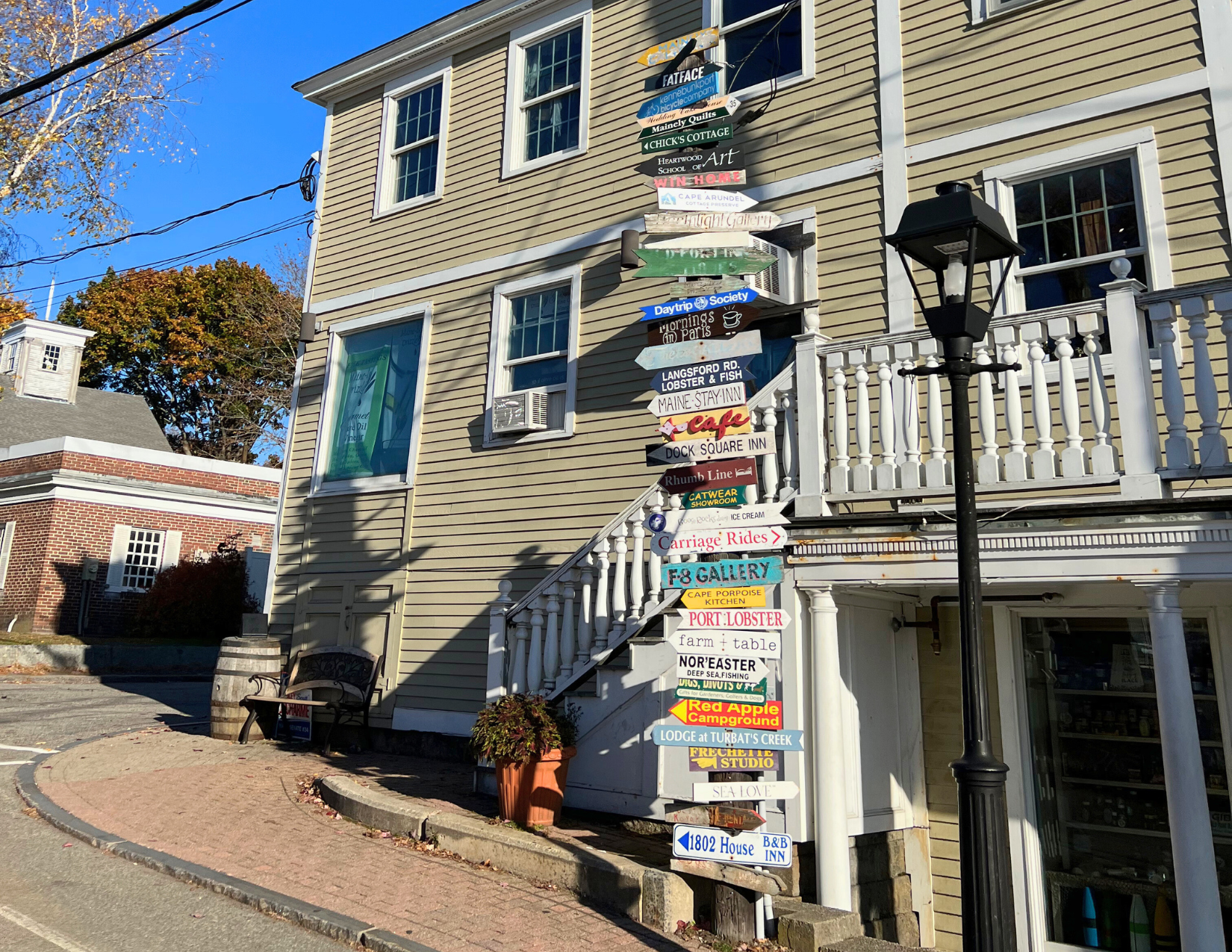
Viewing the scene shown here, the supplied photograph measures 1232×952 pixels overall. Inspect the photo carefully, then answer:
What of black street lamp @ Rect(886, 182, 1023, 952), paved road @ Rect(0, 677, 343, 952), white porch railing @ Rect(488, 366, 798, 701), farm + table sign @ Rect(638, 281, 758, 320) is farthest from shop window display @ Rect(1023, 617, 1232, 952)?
paved road @ Rect(0, 677, 343, 952)

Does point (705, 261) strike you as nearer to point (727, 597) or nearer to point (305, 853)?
point (727, 597)

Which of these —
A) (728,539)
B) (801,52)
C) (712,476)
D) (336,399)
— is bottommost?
(728,539)

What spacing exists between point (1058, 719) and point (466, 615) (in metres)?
6.44

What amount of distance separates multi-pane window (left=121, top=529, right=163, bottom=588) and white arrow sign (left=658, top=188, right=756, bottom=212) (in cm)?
2234

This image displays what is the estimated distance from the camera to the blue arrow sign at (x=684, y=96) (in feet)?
21.5

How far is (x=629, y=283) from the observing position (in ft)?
34.6

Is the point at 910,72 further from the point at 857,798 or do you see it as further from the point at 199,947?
the point at 199,947

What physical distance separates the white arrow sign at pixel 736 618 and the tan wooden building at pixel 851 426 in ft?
2.14

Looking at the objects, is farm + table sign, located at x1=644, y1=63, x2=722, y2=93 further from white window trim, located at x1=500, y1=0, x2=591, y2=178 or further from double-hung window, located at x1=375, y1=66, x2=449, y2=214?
double-hung window, located at x1=375, y1=66, x2=449, y2=214

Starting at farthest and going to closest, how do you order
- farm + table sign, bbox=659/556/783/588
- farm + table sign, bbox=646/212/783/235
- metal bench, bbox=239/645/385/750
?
metal bench, bbox=239/645/385/750, farm + table sign, bbox=646/212/783/235, farm + table sign, bbox=659/556/783/588

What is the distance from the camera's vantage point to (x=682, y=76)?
22.5 feet

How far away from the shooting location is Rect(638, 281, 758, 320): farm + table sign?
6055 mm

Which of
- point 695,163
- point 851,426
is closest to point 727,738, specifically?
point 851,426

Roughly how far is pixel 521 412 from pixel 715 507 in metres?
5.33
